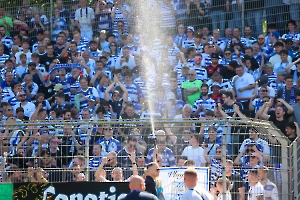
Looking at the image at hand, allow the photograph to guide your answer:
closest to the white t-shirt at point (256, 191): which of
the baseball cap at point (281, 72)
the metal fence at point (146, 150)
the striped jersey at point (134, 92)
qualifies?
the metal fence at point (146, 150)

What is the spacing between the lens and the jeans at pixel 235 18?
18.9 m

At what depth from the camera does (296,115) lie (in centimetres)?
1590

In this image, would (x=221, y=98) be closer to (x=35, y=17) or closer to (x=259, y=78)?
(x=259, y=78)

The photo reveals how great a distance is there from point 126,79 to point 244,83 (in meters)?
2.78

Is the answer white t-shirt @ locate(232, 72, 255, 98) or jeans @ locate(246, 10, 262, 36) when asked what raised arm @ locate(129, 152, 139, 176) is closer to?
white t-shirt @ locate(232, 72, 255, 98)

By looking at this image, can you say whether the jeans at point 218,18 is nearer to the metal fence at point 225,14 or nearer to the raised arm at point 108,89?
the metal fence at point 225,14

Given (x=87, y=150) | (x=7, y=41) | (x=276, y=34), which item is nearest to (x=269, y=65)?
(x=276, y=34)

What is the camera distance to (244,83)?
1748 cm

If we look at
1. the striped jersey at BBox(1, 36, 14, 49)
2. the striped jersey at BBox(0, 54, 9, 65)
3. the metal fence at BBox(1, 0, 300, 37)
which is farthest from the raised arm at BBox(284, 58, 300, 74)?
the striped jersey at BBox(1, 36, 14, 49)

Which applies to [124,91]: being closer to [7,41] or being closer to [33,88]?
[33,88]

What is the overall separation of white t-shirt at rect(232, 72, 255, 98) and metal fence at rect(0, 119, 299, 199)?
439 centimetres

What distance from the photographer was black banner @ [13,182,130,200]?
12070 mm

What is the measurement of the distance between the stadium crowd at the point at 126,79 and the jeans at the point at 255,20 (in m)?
0.02

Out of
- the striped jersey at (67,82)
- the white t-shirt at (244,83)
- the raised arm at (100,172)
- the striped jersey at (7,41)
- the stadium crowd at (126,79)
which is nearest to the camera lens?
the raised arm at (100,172)
